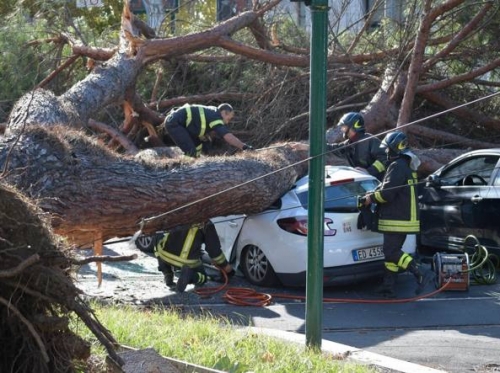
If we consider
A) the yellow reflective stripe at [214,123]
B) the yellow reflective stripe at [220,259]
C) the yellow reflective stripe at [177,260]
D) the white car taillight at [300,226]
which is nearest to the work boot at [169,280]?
the yellow reflective stripe at [177,260]

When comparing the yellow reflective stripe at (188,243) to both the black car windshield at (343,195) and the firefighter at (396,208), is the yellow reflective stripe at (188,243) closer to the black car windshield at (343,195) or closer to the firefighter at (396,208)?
the black car windshield at (343,195)

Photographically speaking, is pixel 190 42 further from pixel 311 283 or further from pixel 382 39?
pixel 311 283

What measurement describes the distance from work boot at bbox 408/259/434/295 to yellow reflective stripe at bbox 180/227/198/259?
7.88 ft

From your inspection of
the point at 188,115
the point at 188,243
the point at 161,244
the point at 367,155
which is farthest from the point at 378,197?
the point at 188,115

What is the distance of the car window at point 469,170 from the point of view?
11.0 m

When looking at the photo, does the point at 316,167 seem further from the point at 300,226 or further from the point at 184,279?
the point at 184,279

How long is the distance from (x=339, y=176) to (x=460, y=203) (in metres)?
1.99

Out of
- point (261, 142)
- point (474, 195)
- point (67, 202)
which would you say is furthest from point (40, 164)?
point (261, 142)

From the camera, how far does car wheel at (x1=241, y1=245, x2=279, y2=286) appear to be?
10.1m

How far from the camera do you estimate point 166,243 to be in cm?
1003

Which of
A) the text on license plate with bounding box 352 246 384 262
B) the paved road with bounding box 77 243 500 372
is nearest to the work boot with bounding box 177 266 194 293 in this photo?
the paved road with bounding box 77 243 500 372

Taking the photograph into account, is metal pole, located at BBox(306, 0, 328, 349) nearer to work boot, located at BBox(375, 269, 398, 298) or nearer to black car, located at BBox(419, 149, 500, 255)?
work boot, located at BBox(375, 269, 398, 298)

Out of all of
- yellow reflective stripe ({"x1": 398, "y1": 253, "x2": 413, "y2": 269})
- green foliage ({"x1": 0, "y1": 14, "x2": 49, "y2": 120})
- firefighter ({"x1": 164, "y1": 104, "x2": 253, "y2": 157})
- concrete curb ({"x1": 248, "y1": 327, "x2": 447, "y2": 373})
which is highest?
green foliage ({"x1": 0, "y1": 14, "x2": 49, "y2": 120})

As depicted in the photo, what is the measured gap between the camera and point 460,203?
36.6ft
